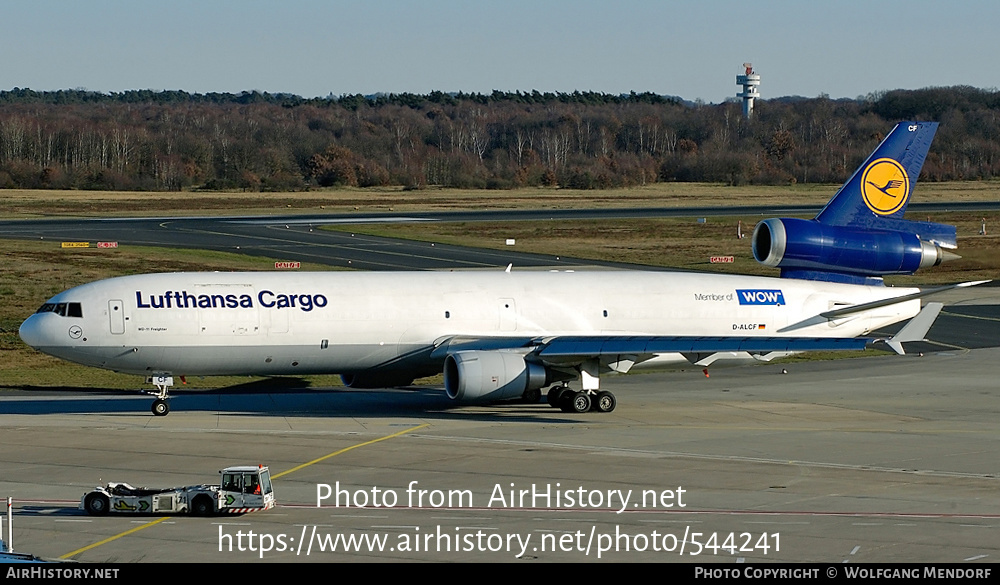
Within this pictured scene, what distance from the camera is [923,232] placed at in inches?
1743

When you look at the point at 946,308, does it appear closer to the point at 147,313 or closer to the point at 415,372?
the point at 415,372

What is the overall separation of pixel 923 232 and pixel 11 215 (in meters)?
96.3

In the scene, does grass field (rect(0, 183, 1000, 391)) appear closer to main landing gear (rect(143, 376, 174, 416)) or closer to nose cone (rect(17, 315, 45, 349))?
main landing gear (rect(143, 376, 174, 416))

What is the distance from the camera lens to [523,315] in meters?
41.0

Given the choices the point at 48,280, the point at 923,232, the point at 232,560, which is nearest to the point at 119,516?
the point at 232,560

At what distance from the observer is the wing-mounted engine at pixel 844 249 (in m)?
43.7

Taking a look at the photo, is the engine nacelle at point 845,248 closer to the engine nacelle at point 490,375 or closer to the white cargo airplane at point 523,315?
the white cargo airplane at point 523,315

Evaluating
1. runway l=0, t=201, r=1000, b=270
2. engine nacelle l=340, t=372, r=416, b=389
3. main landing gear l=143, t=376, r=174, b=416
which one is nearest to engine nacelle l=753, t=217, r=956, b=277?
engine nacelle l=340, t=372, r=416, b=389

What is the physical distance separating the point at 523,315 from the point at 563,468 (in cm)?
1127

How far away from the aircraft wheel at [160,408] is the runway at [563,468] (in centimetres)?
42

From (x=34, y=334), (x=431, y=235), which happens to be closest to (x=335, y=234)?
(x=431, y=235)

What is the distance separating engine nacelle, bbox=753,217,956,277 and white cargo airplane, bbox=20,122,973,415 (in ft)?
0.18

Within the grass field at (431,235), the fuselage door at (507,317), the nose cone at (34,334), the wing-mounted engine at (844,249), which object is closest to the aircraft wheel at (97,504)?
the nose cone at (34,334)

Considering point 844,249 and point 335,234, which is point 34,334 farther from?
point 335,234
